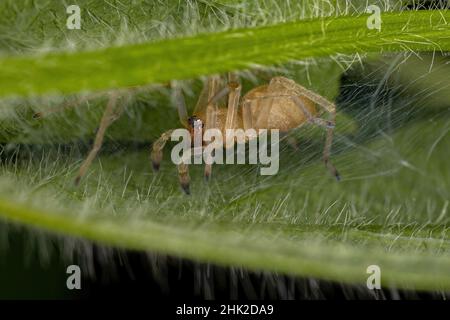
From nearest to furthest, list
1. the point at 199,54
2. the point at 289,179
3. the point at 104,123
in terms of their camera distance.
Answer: the point at 199,54
the point at 104,123
the point at 289,179

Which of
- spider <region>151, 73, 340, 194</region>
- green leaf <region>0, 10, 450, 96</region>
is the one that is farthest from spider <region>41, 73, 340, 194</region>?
green leaf <region>0, 10, 450, 96</region>

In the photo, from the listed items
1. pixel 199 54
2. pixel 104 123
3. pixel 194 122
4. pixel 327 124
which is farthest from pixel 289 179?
pixel 199 54

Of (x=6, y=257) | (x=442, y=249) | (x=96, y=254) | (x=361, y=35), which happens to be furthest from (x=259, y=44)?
(x=6, y=257)

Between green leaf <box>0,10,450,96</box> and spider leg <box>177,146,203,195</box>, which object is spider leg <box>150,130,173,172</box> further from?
green leaf <box>0,10,450,96</box>

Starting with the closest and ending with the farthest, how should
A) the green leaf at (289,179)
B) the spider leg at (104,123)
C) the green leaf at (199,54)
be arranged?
the green leaf at (199,54) → the green leaf at (289,179) → the spider leg at (104,123)

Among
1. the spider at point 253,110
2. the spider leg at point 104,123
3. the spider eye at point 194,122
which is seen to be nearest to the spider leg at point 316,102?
the spider at point 253,110

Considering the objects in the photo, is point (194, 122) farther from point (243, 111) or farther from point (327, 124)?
point (327, 124)

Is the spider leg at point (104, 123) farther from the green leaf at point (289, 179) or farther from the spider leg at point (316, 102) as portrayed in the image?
the spider leg at point (316, 102)
